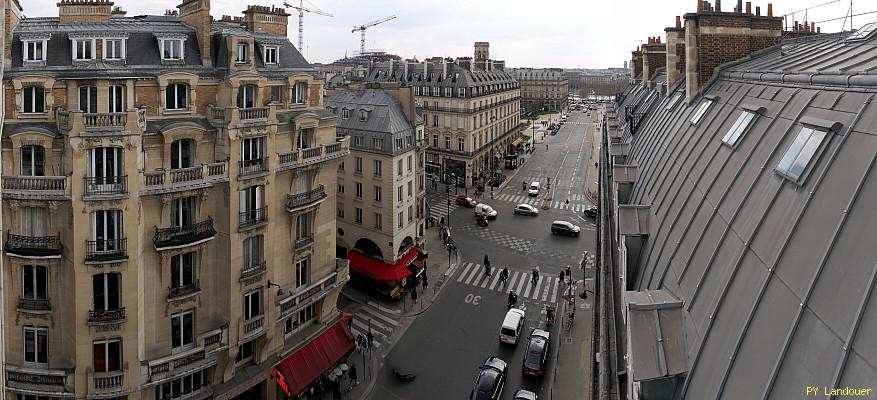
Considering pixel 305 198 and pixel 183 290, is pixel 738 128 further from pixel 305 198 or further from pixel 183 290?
pixel 183 290

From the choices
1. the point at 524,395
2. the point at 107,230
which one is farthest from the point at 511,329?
the point at 107,230

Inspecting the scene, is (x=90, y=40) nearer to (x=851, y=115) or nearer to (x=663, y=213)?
(x=663, y=213)

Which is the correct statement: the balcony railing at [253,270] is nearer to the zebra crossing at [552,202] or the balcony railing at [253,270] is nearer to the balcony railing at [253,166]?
the balcony railing at [253,166]

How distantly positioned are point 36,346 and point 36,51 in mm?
14139

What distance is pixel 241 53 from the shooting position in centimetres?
3077

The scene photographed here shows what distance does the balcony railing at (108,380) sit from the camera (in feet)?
85.3

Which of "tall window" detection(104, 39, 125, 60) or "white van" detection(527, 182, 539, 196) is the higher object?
"tall window" detection(104, 39, 125, 60)

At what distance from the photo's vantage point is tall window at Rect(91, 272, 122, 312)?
85.5 ft

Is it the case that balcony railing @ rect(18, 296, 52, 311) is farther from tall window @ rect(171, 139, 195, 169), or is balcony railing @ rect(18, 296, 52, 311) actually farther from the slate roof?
the slate roof

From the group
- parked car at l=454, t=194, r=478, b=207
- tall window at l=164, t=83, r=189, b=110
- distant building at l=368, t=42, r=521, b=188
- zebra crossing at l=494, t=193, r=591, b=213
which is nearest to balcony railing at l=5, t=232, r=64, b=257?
tall window at l=164, t=83, r=189, b=110

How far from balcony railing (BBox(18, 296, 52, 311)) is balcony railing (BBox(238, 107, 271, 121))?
12801 mm

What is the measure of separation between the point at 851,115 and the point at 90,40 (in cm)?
3017

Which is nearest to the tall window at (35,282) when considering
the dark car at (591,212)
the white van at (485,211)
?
the white van at (485,211)

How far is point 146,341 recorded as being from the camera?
27.7 meters
